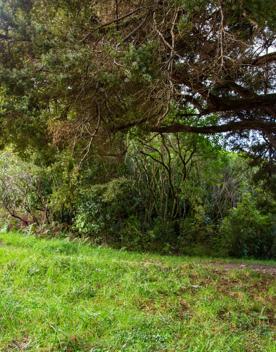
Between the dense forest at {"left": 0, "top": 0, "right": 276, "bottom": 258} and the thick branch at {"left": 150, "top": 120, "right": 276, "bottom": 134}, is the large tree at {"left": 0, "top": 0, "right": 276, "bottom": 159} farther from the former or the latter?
the thick branch at {"left": 150, "top": 120, "right": 276, "bottom": 134}

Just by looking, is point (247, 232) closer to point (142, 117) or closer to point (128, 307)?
point (142, 117)

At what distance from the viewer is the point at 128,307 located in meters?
5.23

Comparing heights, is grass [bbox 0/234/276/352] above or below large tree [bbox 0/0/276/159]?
below

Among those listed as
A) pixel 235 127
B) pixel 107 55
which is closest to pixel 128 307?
pixel 107 55

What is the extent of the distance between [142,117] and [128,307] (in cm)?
253

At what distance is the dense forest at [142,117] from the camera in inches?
188

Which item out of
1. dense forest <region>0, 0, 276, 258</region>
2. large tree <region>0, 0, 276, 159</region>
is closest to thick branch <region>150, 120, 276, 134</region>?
dense forest <region>0, 0, 276, 258</region>

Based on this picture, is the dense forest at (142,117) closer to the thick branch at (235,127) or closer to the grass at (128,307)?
the thick branch at (235,127)

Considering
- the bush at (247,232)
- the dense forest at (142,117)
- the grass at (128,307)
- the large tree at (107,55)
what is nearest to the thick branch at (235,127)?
the dense forest at (142,117)

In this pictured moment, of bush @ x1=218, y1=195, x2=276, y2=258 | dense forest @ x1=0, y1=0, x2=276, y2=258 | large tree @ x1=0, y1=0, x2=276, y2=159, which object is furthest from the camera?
bush @ x1=218, y1=195, x2=276, y2=258

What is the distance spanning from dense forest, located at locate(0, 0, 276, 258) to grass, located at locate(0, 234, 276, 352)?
1.86 metres

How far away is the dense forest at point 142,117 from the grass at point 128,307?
1.86 metres

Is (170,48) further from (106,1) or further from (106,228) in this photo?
(106,228)

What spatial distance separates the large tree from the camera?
4617 mm
